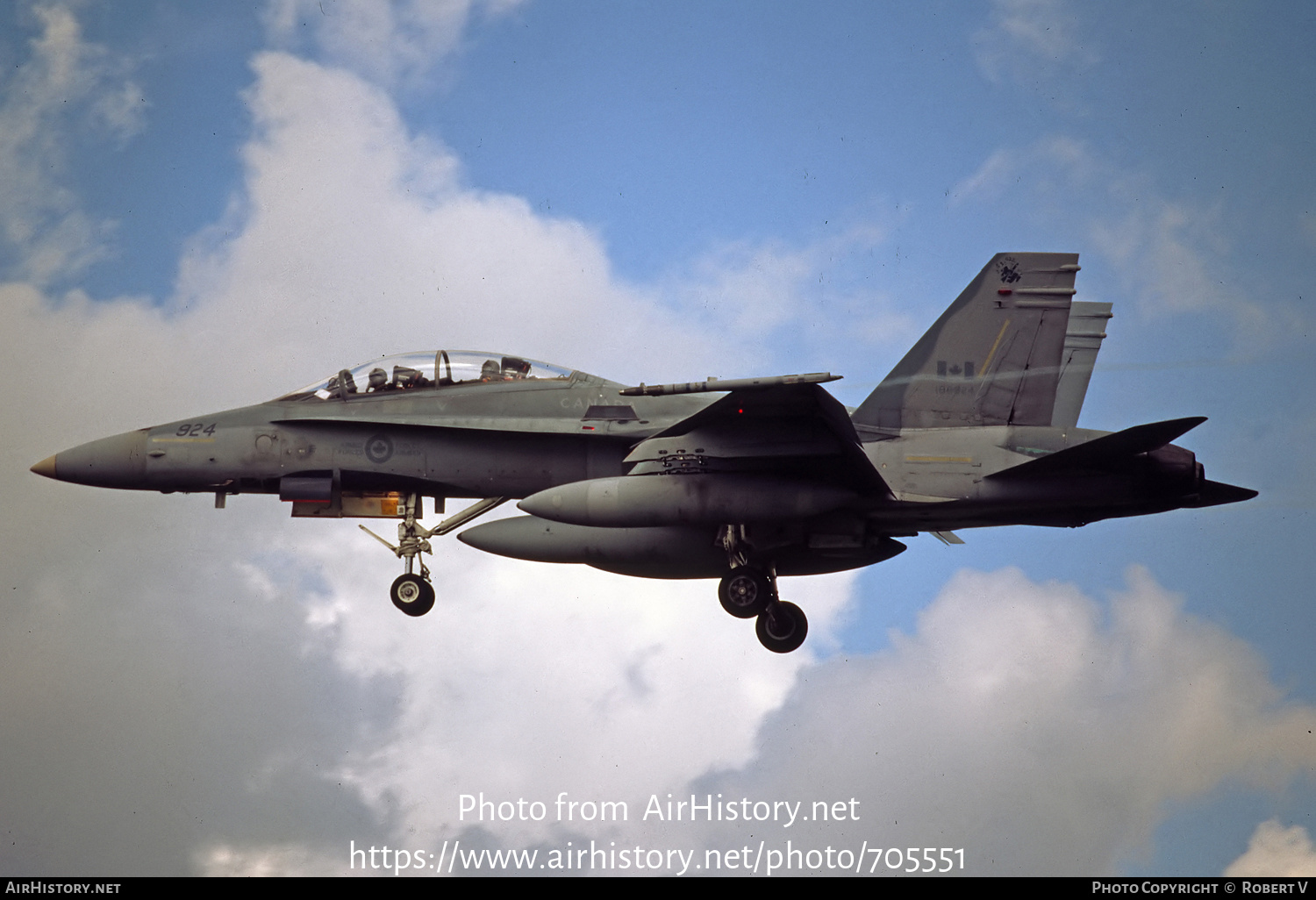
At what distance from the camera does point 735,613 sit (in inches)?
671

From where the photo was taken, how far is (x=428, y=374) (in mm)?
18016

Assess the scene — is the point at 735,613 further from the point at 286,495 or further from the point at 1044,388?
the point at 286,495

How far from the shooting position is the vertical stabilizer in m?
19.3

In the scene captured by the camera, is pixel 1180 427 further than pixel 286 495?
No

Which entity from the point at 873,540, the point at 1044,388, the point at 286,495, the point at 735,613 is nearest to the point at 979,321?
the point at 1044,388

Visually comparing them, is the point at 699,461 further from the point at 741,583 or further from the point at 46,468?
the point at 46,468

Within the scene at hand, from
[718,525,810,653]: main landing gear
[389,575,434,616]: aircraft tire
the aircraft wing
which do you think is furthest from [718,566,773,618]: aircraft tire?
[389,575,434,616]: aircraft tire

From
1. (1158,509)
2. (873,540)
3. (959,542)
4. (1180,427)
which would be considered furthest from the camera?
(959,542)

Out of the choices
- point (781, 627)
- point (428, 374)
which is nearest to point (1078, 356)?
point (781, 627)

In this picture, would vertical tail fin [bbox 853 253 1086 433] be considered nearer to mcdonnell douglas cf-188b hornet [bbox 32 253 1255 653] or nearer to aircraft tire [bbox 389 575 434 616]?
mcdonnell douglas cf-188b hornet [bbox 32 253 1255 653]

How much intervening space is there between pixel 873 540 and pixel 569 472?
12.5 ft

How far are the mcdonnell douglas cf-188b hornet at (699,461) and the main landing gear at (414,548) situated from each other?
1.0 inches

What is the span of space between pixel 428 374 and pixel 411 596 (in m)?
2.82

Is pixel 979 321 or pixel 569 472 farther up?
pixel 979 321
